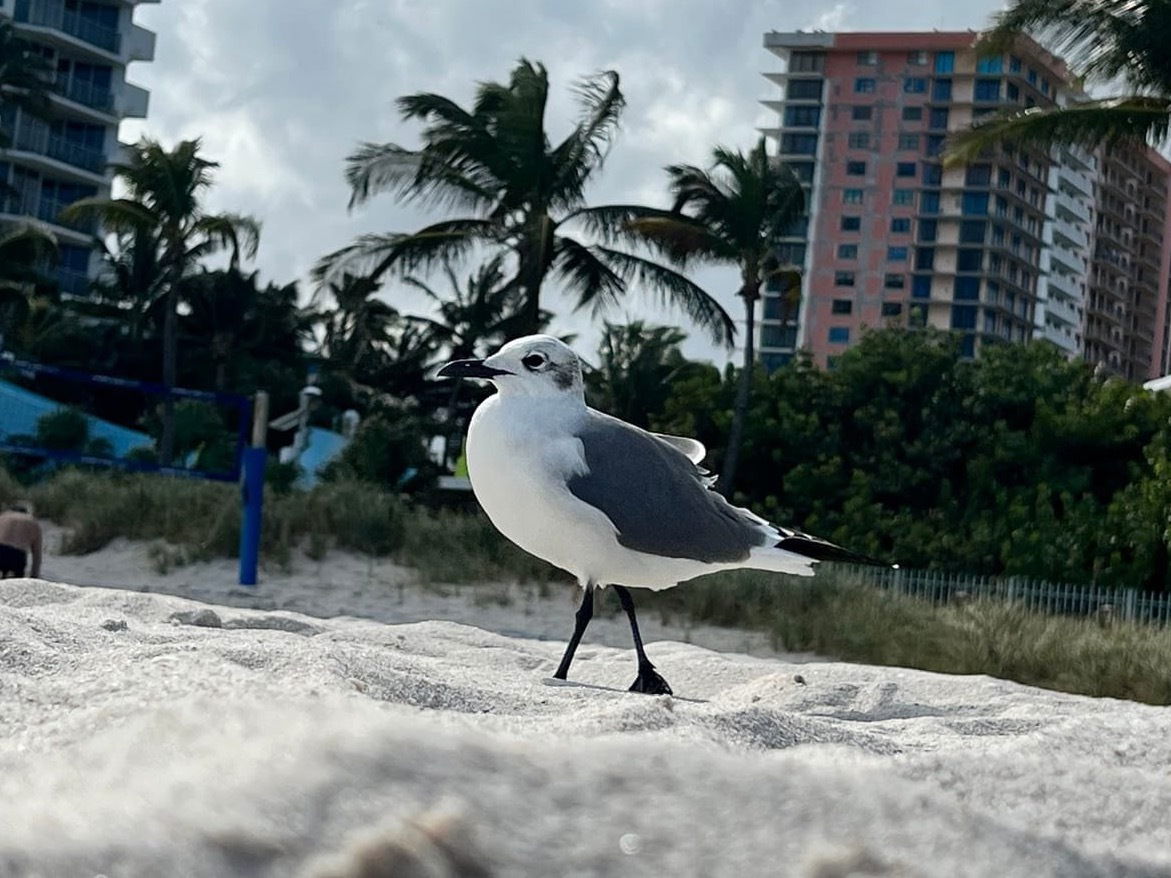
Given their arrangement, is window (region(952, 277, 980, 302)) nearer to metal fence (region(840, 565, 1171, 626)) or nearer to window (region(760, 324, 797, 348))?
window (region(760, 324, 797, 348))

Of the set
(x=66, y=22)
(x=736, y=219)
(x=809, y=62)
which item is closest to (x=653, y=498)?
(x=736, y=219)

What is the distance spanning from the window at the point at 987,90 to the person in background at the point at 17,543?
8669cm

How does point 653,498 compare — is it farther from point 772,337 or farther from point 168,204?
point 772,337

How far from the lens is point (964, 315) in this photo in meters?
85.7

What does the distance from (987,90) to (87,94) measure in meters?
53.6

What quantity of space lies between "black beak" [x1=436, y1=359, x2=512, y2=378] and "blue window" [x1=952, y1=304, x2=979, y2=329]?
8241 centimetres

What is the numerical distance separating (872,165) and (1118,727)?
3615 inches

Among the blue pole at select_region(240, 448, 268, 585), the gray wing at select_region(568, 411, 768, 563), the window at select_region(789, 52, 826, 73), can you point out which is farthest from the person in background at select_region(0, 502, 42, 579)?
the window at select_region(789, 52, 826, 73)

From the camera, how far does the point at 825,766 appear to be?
186cm

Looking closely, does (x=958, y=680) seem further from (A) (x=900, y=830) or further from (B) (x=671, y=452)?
(A) (x=900, y=830)

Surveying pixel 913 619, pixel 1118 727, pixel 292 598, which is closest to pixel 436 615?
pixel 292 598

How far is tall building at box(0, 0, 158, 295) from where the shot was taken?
2219 inches

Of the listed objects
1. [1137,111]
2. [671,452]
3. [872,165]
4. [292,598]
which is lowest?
[292,598]

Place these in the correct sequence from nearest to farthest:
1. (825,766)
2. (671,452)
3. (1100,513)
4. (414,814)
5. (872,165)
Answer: (414,814) < (825,766) < (671,452) < (1100,513) < (872,165)
